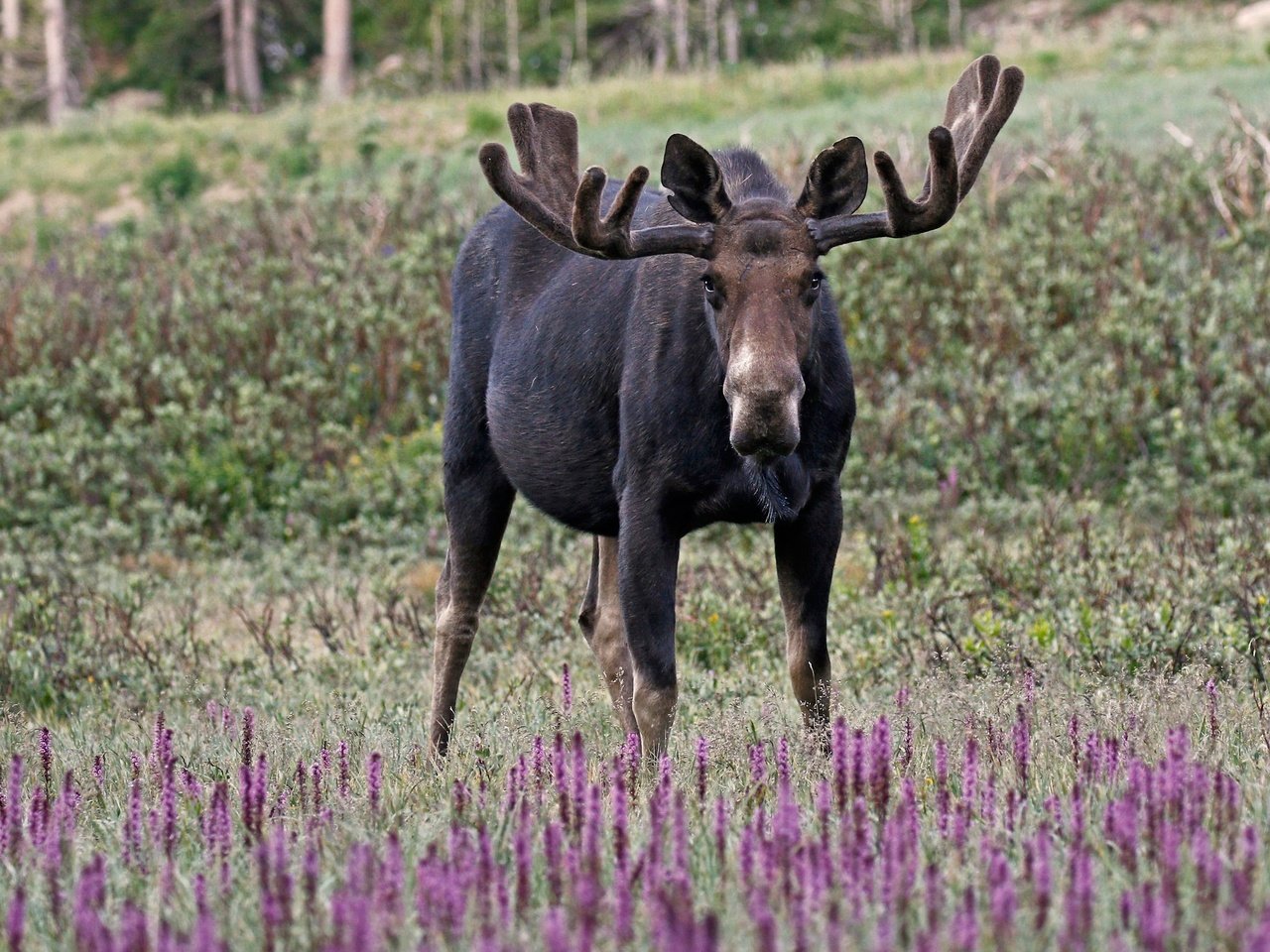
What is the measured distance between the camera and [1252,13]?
34969 mm

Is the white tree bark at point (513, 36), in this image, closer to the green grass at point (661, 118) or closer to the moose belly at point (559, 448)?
the green grass at point (661, 118)

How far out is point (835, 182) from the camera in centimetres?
536

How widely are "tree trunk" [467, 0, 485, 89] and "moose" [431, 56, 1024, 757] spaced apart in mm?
43309

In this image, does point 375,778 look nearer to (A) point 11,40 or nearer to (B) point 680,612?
(B) point 680,612

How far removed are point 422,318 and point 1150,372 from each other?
5.50 m

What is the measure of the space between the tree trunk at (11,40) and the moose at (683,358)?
132 feet

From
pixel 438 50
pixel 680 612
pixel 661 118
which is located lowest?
pixel 680 612

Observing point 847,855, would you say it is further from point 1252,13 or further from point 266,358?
point 1252,13

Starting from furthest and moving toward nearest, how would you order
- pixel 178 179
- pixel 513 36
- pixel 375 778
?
1. pixel 513 36
2. pixel 178 179
3. pixel 375 778

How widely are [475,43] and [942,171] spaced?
4604 centimetres

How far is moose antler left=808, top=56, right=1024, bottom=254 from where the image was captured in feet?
16.8

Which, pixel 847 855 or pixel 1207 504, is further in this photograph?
pixel 1207 504

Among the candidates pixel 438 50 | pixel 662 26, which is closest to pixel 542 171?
pixel 662 26

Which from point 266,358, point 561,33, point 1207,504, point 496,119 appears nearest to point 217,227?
point 266,358
